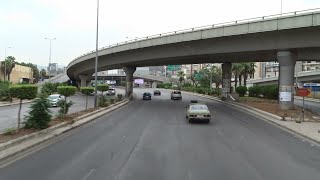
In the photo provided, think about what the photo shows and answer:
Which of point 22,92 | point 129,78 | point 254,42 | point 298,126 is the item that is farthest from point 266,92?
point 22,92

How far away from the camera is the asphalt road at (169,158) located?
11914 millimetres

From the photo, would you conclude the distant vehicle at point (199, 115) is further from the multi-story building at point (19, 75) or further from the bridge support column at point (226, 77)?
the multi-story building at point (19, 75)

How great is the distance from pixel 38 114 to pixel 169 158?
32.7ft

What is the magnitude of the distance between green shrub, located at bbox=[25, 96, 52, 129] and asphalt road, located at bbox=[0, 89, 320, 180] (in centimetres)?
164

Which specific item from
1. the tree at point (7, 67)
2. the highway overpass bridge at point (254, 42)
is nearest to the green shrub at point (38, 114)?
the highway overpass bridge at point (254, 42)

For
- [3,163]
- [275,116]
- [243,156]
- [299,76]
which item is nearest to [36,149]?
[3,163]

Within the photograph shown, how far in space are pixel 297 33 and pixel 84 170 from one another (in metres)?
30.7

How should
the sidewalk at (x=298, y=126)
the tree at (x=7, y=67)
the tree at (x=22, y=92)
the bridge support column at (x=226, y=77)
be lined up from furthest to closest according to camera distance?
the tree at (x=7, y=67) < the bridge support column at (x=226, y=77) < the sidewalk at (x=298, y=126) < the tree at (x=22, y=92)

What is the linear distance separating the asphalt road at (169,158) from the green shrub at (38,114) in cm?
164

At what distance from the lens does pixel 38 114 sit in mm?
22484

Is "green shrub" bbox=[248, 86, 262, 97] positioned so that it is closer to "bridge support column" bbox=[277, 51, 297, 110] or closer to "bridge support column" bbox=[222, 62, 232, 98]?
"bridge support column" bbox=[222, 62, 232, 98]

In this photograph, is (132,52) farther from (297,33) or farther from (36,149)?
(36,149)

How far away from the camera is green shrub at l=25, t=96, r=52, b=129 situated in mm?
22219

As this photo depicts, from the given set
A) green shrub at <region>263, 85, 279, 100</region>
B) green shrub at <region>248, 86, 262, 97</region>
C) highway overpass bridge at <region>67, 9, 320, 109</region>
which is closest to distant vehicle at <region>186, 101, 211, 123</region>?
highway overpass bridge at <region>67, 9, 320, 109</region>
